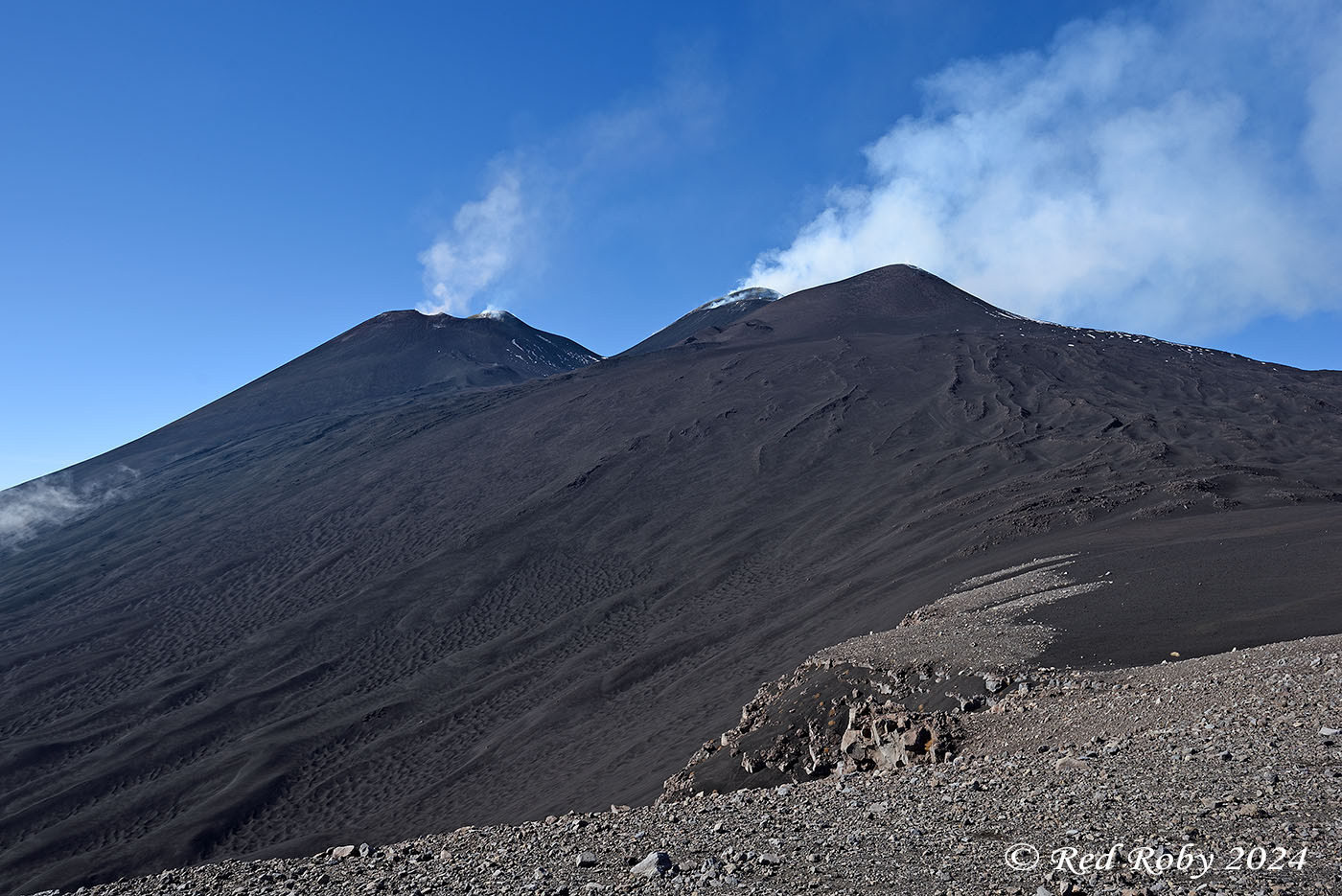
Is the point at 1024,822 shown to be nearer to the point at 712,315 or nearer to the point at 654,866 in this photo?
the point at 654,866

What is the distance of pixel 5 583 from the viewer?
3834cm

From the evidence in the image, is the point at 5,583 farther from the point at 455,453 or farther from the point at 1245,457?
the point at 1245,457

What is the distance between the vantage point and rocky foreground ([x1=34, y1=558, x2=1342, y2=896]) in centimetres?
530

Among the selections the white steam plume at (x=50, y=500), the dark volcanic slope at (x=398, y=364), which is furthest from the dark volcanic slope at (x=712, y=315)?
the white steam plume at (x=50, y=500)

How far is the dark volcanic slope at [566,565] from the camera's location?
18.5 meters

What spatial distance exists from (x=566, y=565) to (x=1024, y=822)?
2751 centimetres

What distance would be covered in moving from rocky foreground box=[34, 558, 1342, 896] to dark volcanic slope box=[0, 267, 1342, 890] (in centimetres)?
414

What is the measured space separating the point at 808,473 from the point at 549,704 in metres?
20.0

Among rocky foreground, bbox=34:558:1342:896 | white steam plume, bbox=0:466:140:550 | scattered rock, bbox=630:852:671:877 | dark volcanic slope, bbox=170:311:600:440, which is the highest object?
dark volcanic slope, bbox=170:311:600:440

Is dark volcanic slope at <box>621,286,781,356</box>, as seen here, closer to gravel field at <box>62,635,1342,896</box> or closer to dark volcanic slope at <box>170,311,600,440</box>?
dark volcanic slope at <box>170,311,600,440</box>

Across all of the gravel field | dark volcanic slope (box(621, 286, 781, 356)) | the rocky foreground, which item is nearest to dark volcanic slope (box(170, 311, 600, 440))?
dark volcanic slope (box(621, 286, 781, 356))

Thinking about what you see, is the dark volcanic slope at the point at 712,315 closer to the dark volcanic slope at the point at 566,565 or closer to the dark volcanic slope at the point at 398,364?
the dark volcanic slope at the point at 398,364

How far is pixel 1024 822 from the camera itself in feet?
20.1

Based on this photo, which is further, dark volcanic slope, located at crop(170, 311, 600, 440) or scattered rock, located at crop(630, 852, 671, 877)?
dark volcanic slope, located at crop(170, 311, 600, 440)
